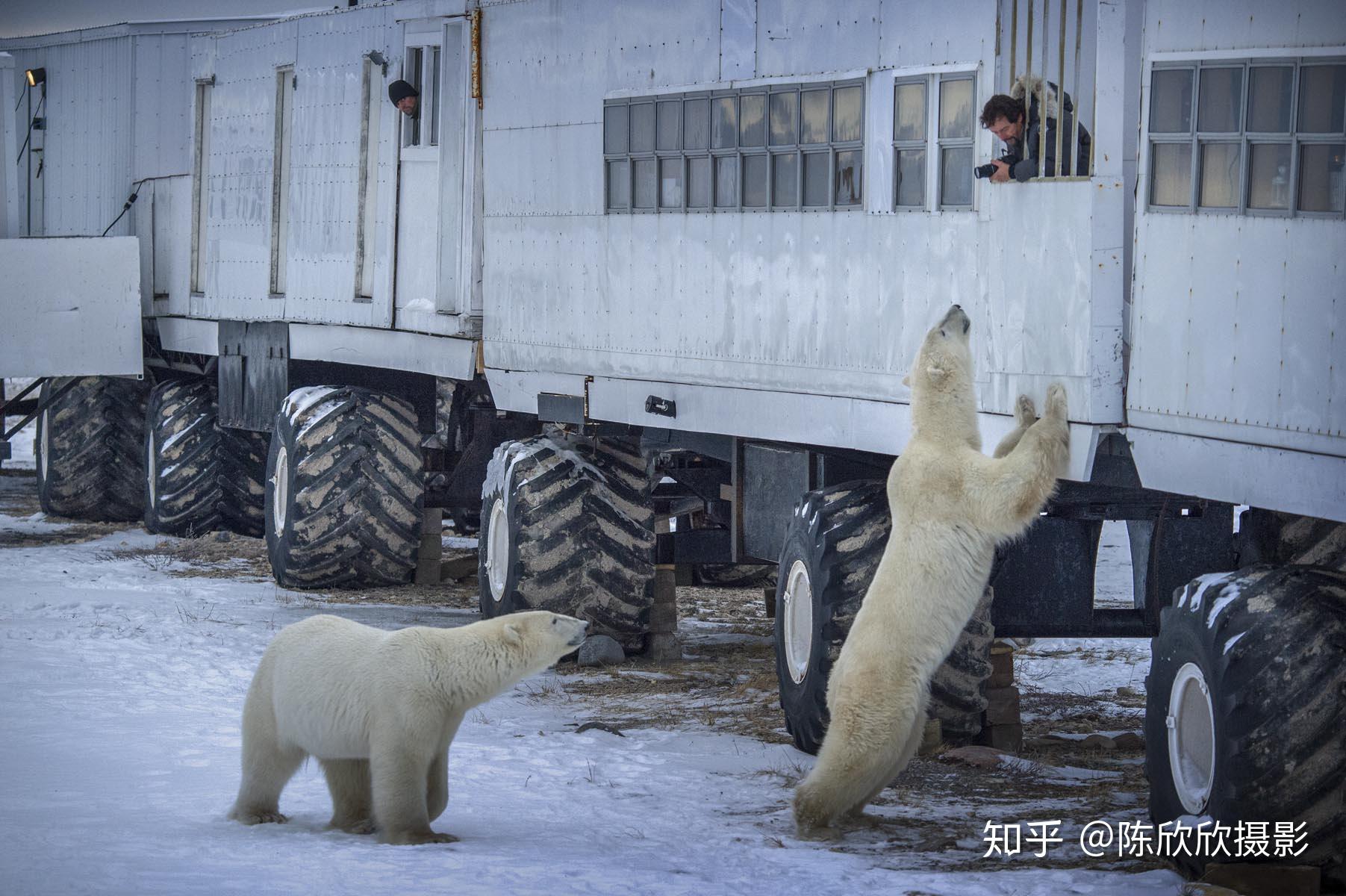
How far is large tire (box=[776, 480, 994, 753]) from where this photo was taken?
8.32 m

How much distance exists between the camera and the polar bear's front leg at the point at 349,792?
7.01 meters

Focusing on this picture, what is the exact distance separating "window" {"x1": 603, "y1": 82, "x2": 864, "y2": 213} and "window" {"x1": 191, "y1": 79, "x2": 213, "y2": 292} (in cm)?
704

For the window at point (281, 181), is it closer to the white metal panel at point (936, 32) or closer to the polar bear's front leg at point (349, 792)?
the white metal panel at point (936, 32)

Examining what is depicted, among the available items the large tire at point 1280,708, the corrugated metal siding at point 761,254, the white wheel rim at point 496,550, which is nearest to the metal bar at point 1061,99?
the corrugated metal siding at point 761,254

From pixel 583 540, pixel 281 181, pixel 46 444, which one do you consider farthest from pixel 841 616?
pixel 46 444

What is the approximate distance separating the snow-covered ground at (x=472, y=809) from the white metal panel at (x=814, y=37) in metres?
3.41

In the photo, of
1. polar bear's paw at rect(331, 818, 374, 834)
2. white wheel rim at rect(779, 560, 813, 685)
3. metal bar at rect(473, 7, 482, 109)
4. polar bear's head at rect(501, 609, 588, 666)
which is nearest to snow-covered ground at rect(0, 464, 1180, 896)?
polar bear's paw at rect(331, 818, 374, 834)

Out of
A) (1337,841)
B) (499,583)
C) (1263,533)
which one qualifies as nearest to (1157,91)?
(1263,533)

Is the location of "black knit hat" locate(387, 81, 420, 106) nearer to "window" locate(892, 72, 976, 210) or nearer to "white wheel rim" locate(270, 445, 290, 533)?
"white wheel rim" locate(270, 445, 290, 533)

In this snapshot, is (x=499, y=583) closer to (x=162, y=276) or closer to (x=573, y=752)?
(x=573, y=752)

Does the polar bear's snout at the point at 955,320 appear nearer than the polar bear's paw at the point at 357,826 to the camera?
No

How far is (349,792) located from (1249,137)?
4.24m

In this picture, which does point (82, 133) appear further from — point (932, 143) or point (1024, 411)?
point (1024, 411)

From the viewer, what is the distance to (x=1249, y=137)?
6.42m
